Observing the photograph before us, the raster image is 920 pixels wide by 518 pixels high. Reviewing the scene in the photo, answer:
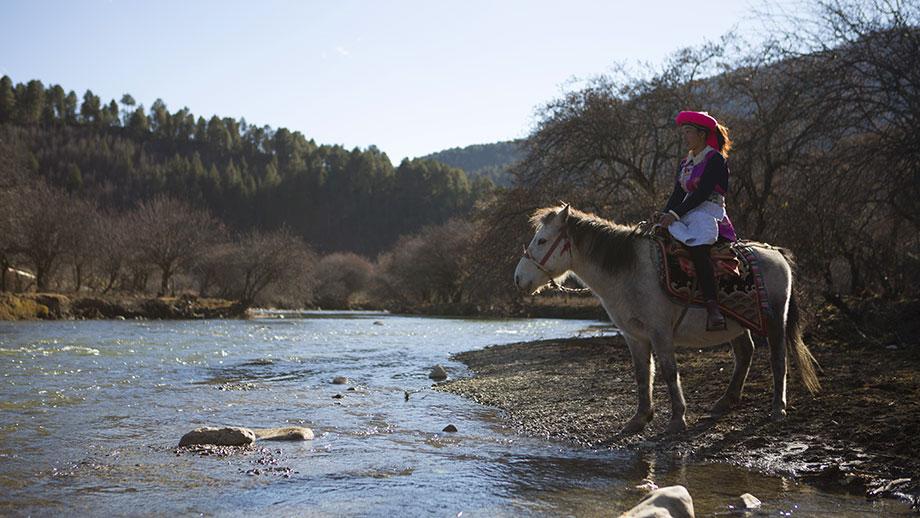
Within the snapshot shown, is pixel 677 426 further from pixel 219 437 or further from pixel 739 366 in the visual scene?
pixel 219 437

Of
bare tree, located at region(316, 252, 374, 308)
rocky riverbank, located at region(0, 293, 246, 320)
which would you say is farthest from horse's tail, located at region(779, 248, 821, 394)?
bare tree, located at region(316, 252, 374, 308)

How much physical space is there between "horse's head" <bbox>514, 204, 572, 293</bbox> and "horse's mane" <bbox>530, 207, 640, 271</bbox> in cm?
8

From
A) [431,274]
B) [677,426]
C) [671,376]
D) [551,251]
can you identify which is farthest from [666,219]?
[431,274]

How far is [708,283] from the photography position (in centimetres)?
733

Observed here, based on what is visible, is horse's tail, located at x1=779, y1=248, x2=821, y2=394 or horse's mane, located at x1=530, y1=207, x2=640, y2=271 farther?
horse's tail, located at x1=779, y1=248, x2=821, y2=394

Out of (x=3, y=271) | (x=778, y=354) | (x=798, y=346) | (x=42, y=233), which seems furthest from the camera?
(x=42, y=233)

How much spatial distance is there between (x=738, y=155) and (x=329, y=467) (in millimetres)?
14319

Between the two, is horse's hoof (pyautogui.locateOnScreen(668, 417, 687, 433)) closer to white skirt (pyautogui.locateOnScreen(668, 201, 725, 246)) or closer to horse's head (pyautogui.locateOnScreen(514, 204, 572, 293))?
white skirt (pyautogui.locateOnScreen(668, 201, 725, 246))

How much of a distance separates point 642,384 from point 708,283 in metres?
1.35

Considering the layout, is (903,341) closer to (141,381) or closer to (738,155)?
(738,155)

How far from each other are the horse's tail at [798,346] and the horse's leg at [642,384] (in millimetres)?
1966

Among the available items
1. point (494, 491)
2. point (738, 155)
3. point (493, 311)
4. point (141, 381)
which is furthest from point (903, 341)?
point (493, 311)

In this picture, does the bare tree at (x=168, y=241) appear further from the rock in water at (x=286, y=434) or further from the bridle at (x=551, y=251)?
the bridle at (x=551, y=251)

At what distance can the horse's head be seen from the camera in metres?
7.69
